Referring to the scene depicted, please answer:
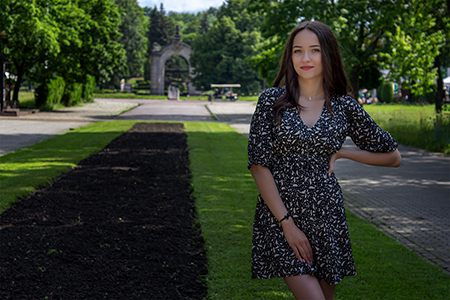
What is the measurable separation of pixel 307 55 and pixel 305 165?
0.55 meters

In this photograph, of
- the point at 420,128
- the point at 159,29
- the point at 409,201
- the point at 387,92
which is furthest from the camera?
the point at 159,29

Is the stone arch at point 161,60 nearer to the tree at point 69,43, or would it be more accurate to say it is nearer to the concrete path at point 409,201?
the tree at point 69,43

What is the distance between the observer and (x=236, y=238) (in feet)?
19.0

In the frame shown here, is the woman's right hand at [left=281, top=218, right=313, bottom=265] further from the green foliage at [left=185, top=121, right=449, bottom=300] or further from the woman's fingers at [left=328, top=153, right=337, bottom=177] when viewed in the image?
the green foliage at [left=185, top=121, right=449, bottom=300]

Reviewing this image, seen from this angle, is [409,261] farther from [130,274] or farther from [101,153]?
[101,153]

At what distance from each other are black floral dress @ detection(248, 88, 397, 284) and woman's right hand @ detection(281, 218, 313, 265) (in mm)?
30

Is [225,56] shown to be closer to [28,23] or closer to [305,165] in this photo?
[28,23]

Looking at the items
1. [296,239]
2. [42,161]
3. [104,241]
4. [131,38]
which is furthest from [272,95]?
[131,38]

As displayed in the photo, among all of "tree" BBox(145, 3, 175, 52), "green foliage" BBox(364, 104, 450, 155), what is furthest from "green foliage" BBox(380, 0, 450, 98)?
"tree" BBox(145, 3, 175, 52)

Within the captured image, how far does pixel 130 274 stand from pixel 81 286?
0.46m

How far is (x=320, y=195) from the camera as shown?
2.48m

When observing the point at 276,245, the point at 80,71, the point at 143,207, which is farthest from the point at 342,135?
the point at 80,71

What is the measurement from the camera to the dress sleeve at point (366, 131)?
2.62 m

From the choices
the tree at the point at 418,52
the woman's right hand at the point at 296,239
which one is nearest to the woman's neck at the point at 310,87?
the woman's right hand at the point at 296,239
